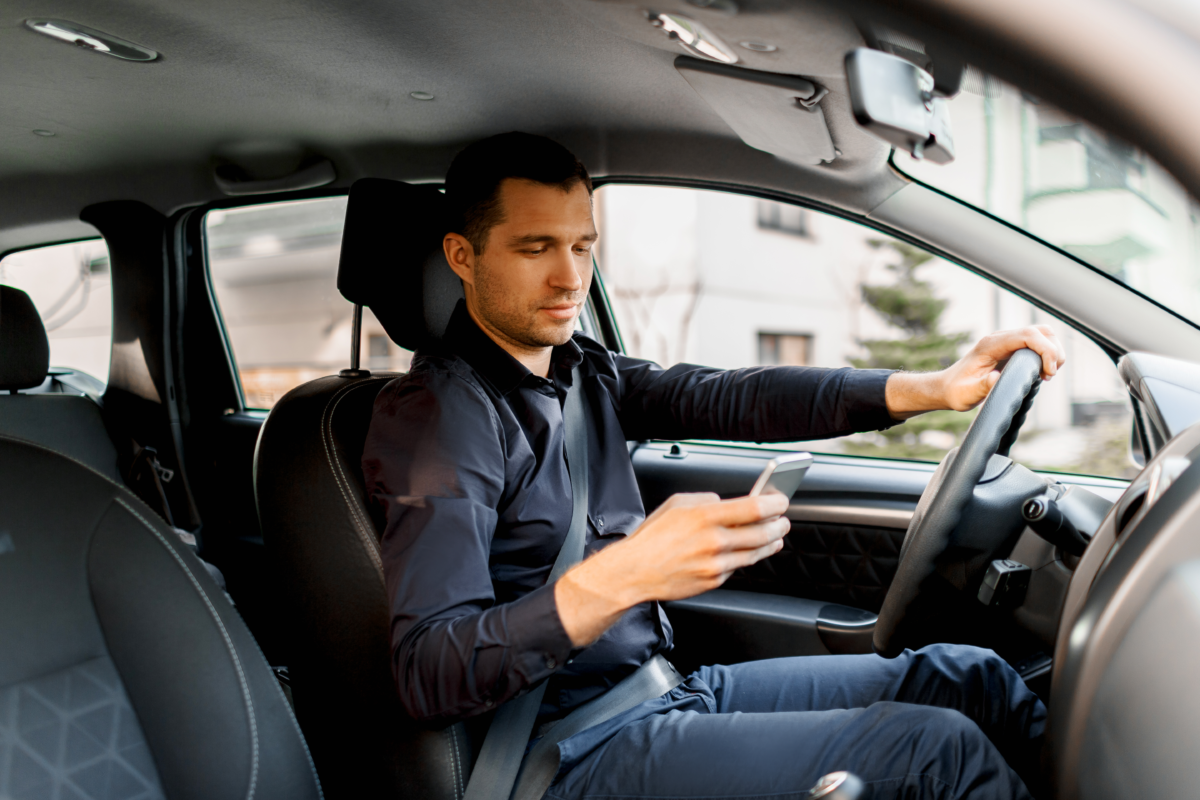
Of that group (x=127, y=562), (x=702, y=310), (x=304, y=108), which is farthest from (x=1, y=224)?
(x=702, y=310)

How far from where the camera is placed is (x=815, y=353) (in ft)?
19.6

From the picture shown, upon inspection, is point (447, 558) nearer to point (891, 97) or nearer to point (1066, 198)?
point (891, 97)

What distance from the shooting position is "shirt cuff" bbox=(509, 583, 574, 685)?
979 millimetres

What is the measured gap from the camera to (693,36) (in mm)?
1172

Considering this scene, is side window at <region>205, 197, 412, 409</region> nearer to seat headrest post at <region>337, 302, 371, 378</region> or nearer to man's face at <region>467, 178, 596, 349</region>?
seat headrest post at <region>337, 302, 371, 378</region>

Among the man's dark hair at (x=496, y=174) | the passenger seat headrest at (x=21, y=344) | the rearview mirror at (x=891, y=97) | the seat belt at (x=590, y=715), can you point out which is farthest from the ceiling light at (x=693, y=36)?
the passenger seat headrest at (x=21, y=344)

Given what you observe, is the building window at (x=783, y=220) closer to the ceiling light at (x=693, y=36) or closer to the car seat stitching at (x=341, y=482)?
the ceiling light at (x=693, y=36)

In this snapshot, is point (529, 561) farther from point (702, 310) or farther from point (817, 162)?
point (702, 310)

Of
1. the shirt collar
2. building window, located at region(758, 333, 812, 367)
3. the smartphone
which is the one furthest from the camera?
building window, located at region(758, 333, 812, 367)

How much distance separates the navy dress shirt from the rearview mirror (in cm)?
61

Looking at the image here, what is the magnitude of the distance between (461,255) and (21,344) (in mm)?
1238

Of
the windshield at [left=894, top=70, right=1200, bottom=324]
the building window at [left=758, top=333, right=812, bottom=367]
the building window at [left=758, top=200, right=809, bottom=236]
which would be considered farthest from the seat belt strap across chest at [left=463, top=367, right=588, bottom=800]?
the building window at [left=758, top=333, right=812, bottom=367]

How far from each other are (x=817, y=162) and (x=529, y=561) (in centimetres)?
96

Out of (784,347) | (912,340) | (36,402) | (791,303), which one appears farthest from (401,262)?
(791,303)
